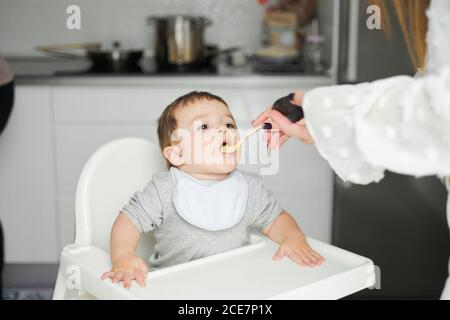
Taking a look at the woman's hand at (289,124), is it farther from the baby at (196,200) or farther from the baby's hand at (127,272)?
A: the baby's hand at (127,272)

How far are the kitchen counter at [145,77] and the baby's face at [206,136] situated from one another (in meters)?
0.47

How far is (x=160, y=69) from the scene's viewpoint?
1455 mm

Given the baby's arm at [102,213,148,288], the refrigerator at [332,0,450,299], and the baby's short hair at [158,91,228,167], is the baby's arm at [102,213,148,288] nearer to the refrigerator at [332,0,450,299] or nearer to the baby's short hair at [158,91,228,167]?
the baby's short hair at [158,91,228,167]

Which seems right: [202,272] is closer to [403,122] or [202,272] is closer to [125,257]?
[125,257]

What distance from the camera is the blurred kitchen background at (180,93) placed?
4.02ft

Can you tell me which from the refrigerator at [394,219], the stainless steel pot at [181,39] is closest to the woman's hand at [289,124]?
the refrigerator at [394,219]

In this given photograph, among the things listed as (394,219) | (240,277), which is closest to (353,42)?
(394,219)

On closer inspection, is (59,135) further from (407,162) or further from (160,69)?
(407,162)

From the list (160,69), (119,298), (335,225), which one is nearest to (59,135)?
(160,69)

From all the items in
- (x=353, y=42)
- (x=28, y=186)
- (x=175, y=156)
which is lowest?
(x=28, y=186)

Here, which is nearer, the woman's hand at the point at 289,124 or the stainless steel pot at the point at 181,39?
the woman's hand at the point at 289,124

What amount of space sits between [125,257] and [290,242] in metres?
0.19

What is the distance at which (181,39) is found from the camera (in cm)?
152

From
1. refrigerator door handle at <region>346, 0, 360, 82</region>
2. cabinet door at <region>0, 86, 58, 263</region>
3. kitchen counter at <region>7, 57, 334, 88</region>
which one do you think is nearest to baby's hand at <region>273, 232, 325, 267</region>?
kitchen counter at <region>7, 57, 334, 88</region>
